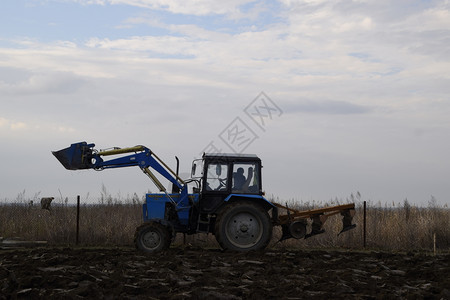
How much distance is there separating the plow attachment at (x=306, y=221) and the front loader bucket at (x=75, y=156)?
189 inches

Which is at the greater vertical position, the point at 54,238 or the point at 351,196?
the point at 351,196

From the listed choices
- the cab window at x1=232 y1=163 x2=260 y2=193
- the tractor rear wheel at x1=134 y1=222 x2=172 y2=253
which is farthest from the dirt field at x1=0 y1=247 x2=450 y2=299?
the cab window at x1=232 y1=163 x2=260 y2=193

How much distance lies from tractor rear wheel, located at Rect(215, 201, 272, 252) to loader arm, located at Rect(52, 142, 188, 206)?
154 centimetres

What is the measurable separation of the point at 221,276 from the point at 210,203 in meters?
4.25

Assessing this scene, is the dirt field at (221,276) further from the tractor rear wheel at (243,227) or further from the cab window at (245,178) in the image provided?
the cab window at (245,178)

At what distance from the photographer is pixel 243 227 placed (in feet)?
46.4

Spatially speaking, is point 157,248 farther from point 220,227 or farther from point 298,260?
point 298,260

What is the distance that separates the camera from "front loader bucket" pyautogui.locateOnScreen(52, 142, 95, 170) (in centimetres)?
1492

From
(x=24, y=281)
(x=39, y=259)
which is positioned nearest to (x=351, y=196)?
(x=39, y=259)

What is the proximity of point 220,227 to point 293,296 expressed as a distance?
5.55 meters

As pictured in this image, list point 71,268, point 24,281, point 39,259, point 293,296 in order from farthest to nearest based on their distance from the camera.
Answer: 1. point 39,259
2. point 71,268
3. point 24,281
4. point 293,296

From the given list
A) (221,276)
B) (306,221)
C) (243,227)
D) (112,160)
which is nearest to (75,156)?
(112,160)

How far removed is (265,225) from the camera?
46.1ft

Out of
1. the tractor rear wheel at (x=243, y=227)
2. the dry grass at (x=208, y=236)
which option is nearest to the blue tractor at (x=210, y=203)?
the tractor rear wheel at (x=243, y=227)
